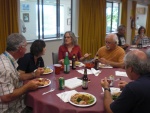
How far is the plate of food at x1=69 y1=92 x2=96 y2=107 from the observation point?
5.00 feet

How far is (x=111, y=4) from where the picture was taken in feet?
23.2

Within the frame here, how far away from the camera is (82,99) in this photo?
1.60 metres

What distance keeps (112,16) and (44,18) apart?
3293 mm

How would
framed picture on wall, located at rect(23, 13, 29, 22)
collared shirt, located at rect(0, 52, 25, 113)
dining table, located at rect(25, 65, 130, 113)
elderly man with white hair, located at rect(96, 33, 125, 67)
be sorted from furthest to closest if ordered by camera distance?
framed picture on wall, located at rect(23, 13, 29, 22) < elderly man with white hair, located at rect(96, 33, 125, 67) < collared shirt, located at rect(0, 52, 25, 113) < dining table, located at rect(25, 65, 130, 113)

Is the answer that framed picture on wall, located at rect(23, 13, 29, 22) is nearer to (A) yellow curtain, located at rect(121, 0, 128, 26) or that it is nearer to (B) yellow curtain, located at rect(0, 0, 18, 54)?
(B) yellow curtain, located at rect(0, 0, 18, 54)

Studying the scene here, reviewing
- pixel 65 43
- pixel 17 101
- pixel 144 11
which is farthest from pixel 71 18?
pixel 144 11

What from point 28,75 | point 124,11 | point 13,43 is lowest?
point 28,75

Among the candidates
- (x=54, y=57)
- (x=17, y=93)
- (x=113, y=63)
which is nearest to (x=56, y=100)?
(x=17, y=93)

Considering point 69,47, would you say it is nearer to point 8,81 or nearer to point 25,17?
point 8,81

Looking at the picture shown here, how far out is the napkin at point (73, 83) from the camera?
190 cm

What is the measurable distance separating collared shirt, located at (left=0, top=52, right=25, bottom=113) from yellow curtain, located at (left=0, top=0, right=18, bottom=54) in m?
2.15

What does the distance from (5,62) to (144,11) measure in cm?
956

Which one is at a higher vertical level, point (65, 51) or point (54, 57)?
point (65, 51)

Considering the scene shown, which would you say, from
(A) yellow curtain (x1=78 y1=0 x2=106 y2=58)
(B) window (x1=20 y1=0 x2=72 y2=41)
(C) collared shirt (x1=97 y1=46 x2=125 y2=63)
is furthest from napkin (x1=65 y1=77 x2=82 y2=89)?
(A) yellow curtain (x1=78 y1=0 x2=106 y2=58)
